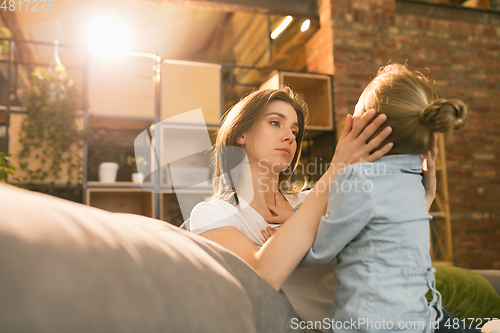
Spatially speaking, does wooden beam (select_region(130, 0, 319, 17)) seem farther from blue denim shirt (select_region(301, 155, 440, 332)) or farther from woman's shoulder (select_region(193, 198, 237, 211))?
blue denim shirt (select_region(301, 155, 440, 332))

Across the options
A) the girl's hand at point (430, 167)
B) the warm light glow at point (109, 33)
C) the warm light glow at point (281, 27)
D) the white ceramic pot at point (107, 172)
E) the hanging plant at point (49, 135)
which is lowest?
the girl's hand at point (430, 167)

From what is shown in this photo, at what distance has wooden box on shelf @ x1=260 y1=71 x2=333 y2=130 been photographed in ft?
11.4

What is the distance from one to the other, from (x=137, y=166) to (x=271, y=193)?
2365mm

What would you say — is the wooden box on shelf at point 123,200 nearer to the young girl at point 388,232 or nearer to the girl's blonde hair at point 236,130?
the girl's blonde hair at point 236,130

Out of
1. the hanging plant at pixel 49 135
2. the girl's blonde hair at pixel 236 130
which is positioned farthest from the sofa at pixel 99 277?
the hanging plant at pixel 49 135

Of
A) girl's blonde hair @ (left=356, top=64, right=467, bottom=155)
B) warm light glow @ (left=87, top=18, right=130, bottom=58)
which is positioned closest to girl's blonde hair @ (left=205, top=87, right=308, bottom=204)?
girl's blonde hair @ (left=356, top=64, right=467, bottom=155)

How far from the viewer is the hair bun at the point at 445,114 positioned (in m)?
0.65

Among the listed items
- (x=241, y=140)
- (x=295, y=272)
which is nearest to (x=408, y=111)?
(x=295, y=272)

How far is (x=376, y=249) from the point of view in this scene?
668 mm

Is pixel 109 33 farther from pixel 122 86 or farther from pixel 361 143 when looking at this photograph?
pixel 361 143

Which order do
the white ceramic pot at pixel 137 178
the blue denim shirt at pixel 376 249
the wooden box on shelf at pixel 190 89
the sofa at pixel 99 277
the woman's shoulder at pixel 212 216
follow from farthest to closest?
1. the wooden box on shelf at pixel 190 89
2. the white ceramic pot at pixel 137 178
3. the woman's shoulder at pixel 212 216
4. the blue denim shirt at pixel 376 249
5. the sofa at pixel 99 277

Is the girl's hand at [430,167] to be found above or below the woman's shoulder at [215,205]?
above

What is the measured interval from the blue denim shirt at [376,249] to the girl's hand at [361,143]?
33 millimetres

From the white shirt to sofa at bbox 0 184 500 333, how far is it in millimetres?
398
